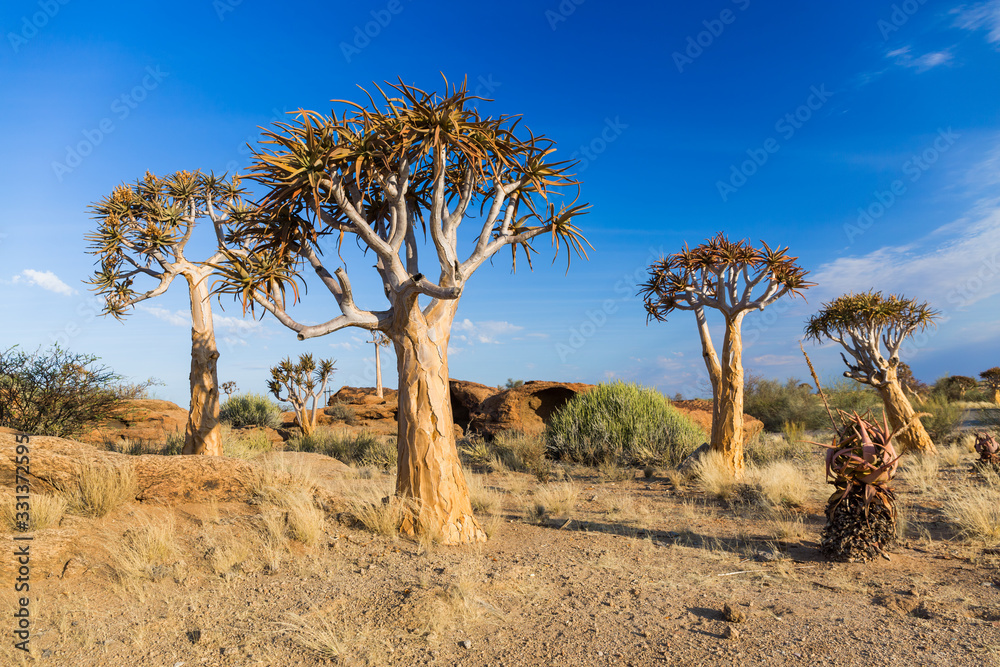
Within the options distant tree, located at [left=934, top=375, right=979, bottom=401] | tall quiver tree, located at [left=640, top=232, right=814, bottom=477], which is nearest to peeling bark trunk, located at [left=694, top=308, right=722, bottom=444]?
tall quiver tree, located at [left=640, top=232, right=814, bottom=477]

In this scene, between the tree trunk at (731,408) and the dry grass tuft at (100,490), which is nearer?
the dry grass tuft at (100,490)

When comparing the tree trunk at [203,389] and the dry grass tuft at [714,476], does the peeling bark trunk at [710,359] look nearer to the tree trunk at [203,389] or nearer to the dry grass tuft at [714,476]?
the dry grass tuft at [714,476]

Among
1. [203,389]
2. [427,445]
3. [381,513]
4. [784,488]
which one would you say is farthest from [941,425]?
[203,389]

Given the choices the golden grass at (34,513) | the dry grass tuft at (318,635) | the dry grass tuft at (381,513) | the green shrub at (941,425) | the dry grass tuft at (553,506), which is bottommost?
Answer: the dry grass tuft at (318,635)

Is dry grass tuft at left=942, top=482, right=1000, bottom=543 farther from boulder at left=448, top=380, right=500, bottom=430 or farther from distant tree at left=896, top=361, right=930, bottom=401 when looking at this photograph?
distant tree at left=896, top=361, right=930, bottom=401

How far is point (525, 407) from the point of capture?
16.5 m

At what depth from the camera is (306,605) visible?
4629 millimetres

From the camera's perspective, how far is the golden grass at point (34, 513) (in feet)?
18.8

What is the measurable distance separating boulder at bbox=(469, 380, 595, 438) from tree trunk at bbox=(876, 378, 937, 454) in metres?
7.62

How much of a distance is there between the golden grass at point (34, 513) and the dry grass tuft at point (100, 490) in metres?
0.30

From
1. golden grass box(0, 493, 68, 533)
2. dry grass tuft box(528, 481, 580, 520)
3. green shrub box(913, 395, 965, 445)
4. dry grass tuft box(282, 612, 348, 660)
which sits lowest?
dry grass tuft box(282, 612, 348, 660)

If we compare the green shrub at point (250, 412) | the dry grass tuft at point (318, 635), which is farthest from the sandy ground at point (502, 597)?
the green shrub at point (250, 412)

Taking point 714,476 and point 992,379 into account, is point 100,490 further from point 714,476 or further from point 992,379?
point 992,379

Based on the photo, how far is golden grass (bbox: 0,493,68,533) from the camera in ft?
18.8
